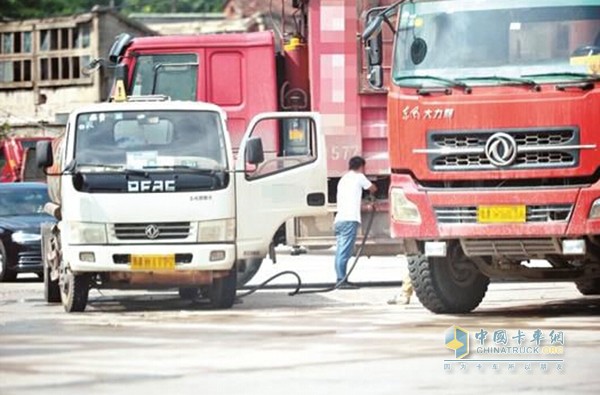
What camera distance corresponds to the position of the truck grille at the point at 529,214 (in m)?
17.5

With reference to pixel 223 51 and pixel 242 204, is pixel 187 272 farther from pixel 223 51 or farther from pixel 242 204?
pixel 223 51

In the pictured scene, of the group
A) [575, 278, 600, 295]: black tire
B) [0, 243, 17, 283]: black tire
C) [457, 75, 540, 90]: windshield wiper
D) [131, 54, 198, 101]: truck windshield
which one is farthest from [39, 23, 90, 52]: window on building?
[457, 75, 540, 90]: windshield wiper

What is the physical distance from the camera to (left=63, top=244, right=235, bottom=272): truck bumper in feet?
65.4

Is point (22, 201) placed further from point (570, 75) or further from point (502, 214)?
point (570, 75)

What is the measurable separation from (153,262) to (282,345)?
14.4ft

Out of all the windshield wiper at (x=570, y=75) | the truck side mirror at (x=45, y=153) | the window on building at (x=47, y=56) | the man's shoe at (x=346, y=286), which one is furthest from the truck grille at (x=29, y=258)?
the window on building at (x=47, y=56)

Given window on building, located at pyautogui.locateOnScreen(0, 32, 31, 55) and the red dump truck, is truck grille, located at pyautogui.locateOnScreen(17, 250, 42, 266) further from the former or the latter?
window on building, located at pyautogui.locateOnScreen(0, 32, 31, 55)

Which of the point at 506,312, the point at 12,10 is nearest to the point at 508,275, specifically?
the point at 506,312

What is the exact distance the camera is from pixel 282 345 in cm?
1582

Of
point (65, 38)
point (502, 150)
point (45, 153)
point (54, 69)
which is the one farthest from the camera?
point (65, 38)

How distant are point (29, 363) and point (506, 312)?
6383 millimetres

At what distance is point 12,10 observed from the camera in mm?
63438

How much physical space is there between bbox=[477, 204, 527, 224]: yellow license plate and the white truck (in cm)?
347

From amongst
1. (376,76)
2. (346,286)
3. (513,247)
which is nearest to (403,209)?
(513,247)
